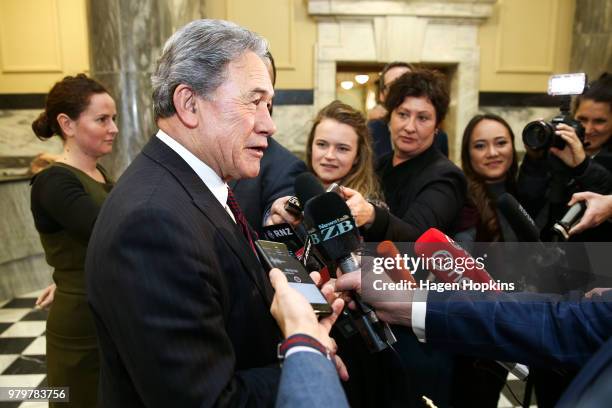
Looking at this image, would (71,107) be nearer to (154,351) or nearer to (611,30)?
(154,351)

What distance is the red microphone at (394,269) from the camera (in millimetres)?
1154

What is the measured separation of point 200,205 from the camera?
93 cm

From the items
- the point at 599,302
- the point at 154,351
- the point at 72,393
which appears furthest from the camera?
the point at 72,393

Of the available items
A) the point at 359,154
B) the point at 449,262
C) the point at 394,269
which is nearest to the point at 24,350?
the point at 359,154

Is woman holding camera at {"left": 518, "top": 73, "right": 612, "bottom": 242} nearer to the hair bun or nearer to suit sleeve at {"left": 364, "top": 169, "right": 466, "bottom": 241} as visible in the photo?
suit sleeve at {"left": 364, "top": 169, "right": 466, "bottom": 241}

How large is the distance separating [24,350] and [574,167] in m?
3.42

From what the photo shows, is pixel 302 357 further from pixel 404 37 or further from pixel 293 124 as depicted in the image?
pixel 404 37

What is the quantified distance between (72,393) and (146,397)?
45.6 inches

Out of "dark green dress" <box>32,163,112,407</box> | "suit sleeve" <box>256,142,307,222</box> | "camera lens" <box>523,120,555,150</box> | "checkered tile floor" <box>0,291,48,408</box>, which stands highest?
"camera lens" <box>523,120,555,150</box>

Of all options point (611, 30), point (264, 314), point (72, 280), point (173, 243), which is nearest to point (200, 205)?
point (173, 243)

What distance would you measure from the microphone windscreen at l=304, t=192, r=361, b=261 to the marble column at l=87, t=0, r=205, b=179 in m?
3.01

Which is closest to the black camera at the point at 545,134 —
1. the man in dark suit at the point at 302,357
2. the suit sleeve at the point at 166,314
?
the man in dark suit at the point at 302,357

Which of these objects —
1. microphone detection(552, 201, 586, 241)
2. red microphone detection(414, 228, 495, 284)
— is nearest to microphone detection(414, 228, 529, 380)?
red microphone detection(414, 228, 495, 284)

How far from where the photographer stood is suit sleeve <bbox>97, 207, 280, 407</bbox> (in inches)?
31.1
